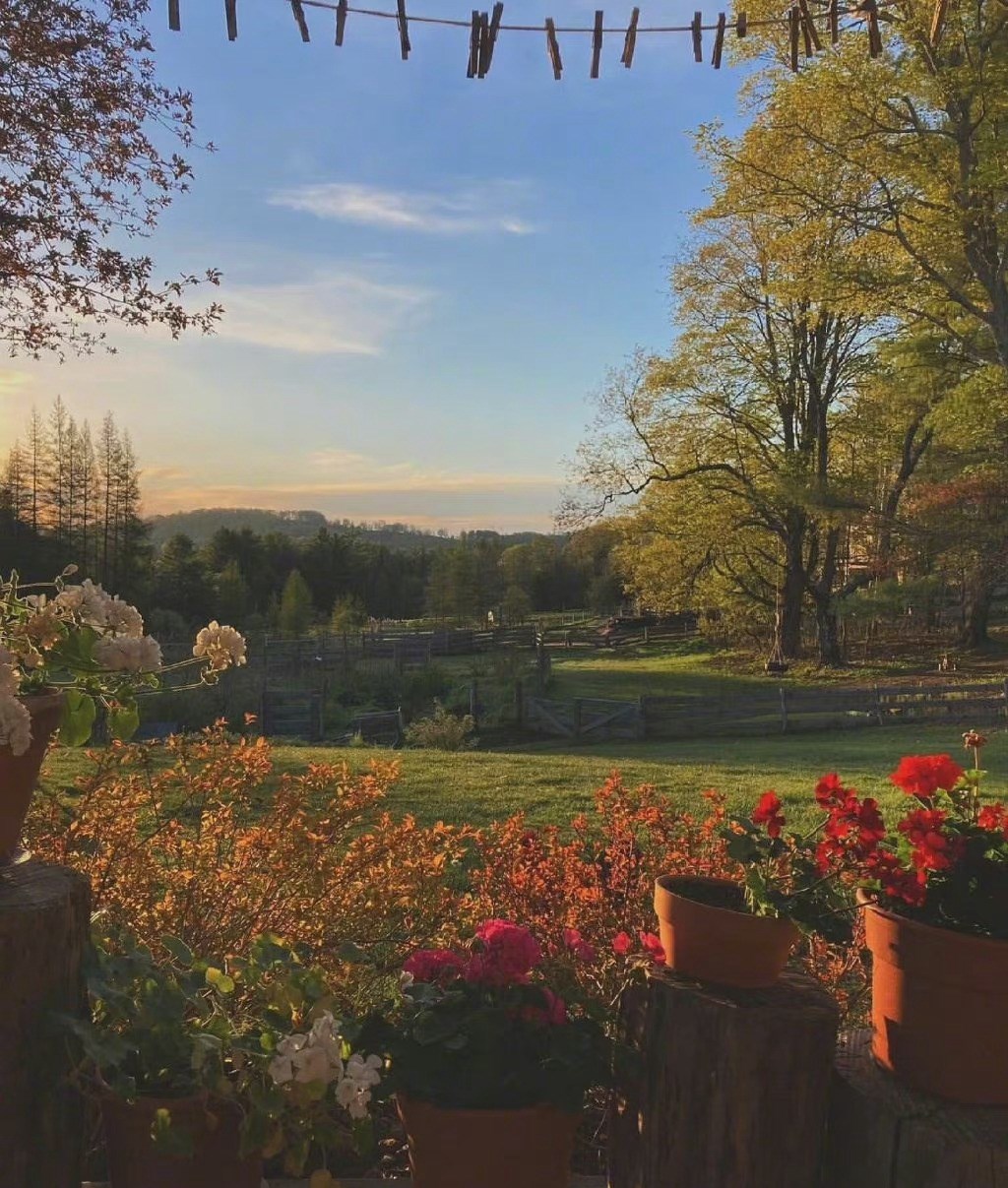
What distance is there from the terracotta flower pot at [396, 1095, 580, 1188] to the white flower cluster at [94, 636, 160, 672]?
3.28ft

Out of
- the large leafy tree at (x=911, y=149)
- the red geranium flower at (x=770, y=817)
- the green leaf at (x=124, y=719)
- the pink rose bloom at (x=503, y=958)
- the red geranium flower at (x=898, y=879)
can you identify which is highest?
the large leafy tree at (x=911, y=149)

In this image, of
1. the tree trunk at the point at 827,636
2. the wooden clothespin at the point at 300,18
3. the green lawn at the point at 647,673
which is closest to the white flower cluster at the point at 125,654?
the wooden clothespin at the point at 300,18

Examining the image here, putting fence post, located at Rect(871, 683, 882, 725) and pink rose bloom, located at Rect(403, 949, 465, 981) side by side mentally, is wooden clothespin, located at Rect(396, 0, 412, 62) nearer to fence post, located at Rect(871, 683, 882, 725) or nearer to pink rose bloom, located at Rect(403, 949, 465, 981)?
pink rose bloom, located at Rect(403, 949, 465, 981)

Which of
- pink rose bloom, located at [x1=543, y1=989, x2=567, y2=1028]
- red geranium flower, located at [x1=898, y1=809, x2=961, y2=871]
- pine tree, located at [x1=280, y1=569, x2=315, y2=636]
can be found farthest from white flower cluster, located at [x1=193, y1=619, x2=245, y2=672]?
pine tree, located at [x1=280, y1=569, x2=315, y2=636]

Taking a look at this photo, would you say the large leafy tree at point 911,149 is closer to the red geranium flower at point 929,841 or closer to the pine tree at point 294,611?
the red geranium flower at point 929,841

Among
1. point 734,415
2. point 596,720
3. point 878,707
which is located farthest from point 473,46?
point 734,415

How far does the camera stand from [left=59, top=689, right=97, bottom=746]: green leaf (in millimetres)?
1872

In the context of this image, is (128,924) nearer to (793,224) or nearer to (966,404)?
(793,224)

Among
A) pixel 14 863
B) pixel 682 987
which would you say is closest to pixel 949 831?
pixel 682 987

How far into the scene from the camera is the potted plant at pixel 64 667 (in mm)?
1769

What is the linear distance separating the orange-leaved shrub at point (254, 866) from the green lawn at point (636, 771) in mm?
4203

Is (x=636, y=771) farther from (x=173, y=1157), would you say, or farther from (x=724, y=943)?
(x=173, y=1157)

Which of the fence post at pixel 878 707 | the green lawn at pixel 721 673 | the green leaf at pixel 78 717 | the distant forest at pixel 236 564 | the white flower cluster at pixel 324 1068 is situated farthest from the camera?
the distant forest at pixel 236 564

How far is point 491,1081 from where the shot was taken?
1.77 meters
